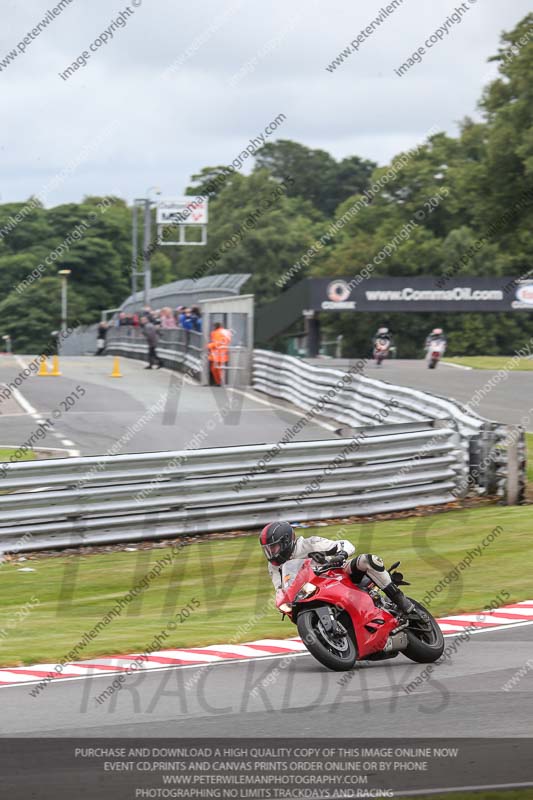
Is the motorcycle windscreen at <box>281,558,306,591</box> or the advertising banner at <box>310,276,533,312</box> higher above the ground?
the advertising banner at <box>310,276,533,312</box>

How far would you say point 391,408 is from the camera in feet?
72.5

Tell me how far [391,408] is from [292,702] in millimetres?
14575

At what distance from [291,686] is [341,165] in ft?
434

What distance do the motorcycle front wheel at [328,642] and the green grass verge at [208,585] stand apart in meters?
1.55

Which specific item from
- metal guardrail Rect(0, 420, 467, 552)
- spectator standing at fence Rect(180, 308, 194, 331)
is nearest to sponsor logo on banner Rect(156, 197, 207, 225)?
spectator standing at fence Rect(180, 308, 194, 331)

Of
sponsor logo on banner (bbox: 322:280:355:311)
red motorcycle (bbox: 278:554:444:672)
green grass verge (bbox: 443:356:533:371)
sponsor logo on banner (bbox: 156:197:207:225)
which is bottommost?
green grass verge (bbox: 443:356:533:371)

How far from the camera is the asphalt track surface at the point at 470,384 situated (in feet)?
83.7

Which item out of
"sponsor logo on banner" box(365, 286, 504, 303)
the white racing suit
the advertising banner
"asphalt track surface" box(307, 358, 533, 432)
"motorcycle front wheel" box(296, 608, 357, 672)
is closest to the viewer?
"motorcycle front wheel" box(296, 608, 357, 672)

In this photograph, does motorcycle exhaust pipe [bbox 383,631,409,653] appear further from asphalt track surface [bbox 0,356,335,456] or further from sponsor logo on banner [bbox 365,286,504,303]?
sponsor logo on banner [bbox 365,286,504,303]

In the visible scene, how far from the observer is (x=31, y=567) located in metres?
13.2

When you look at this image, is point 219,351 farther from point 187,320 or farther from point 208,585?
point 208,585

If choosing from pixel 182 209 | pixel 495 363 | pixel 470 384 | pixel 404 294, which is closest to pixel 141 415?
pixel 470 384

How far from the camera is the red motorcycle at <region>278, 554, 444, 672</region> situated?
27.7 ft

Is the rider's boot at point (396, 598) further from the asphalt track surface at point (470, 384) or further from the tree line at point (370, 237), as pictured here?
the tree line at point (370, 237)
